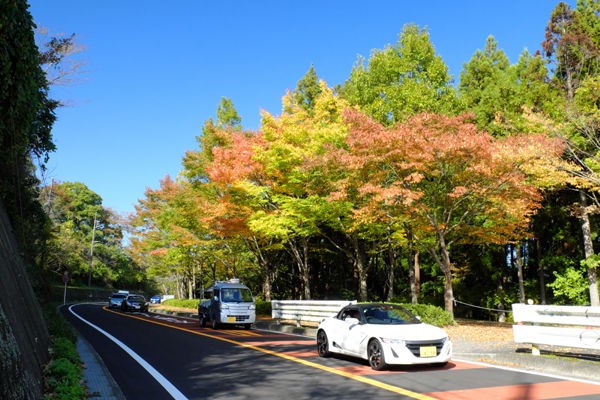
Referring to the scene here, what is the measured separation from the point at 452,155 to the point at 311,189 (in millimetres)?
6947

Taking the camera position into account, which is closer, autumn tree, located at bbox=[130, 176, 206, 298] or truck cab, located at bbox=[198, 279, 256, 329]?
truck cab, located at bbox=[198, 279, 256, 329]

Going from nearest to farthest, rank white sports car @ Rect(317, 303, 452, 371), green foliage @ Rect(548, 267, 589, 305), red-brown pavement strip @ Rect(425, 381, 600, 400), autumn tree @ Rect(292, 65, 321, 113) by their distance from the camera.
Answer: red-brown pavement strip @ Rect(425, 381, 600, 400) < white sports car @ Rect(317, 303, 452, 371) < green foliage @ Rect(548, 267, 589, 305) < autumn tree @ Rect(292, 65, 321, 113)

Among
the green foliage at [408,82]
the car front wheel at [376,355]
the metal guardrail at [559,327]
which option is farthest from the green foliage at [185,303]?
the metal guardrail at [559,327]

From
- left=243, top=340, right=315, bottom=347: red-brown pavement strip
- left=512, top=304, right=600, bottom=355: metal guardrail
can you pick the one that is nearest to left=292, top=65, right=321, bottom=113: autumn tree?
left=243, top=340, right=315, bottom=347: red-brown pavement strip

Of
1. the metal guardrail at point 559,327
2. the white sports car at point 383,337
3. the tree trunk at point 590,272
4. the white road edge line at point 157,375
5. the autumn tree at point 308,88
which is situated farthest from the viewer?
the autumn tree at point 308,88

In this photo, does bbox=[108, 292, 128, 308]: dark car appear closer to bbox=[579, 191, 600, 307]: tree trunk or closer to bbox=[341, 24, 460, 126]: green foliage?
bbox=[341, 24, 460, 126]: green foliage


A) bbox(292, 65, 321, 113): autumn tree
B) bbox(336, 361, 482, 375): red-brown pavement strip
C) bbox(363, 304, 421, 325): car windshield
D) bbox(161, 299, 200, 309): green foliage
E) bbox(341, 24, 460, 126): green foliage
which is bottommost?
bbox(161, 299, 200, 309): green foliage

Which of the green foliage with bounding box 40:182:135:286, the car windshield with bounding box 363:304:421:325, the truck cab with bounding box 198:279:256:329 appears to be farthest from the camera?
the green foliage with bounding box 40:182:135:286

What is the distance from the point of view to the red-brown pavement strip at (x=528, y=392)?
6356 millimetres

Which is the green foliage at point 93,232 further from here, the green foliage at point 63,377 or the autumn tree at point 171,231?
the green foliage at point 63,377

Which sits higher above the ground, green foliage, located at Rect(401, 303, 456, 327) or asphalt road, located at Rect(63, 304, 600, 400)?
green foliage, located at Rect(401, 303, 456, 327)

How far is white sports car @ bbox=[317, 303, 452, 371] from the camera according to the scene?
332 inches

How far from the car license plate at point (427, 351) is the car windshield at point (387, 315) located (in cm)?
116

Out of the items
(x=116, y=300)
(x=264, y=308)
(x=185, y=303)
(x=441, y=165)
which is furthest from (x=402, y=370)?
(x=116, y=300)
